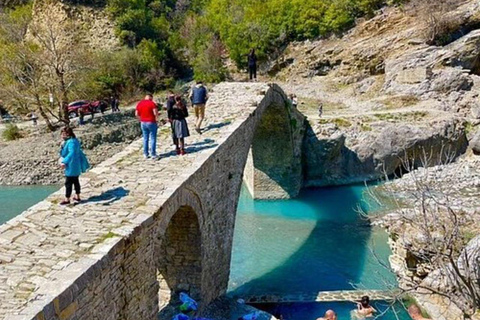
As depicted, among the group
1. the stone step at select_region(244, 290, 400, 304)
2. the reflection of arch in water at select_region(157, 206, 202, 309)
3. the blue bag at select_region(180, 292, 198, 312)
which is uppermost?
the reflection of arch in water at select_region(157, 206, 202, 309)

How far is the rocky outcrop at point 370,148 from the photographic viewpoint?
865 inches

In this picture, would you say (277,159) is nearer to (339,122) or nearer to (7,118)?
(339,122)

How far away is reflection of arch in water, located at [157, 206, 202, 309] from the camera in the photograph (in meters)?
10.2

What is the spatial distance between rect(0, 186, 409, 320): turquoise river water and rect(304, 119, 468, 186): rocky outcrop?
764 millimetres

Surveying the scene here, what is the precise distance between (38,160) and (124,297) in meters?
19.8

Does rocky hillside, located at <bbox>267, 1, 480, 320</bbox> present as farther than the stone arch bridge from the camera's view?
Yes

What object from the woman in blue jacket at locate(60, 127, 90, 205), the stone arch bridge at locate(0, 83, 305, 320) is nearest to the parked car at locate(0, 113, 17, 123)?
the stone arch bridge at locate(0, 83, 305, 320)

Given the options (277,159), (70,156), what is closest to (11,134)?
(277,159)

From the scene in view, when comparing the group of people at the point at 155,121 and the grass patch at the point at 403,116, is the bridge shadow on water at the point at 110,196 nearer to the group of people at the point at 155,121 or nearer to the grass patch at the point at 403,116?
the group of people at the point at 155,121

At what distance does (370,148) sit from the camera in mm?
22188

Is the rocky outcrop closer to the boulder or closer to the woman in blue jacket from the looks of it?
the boulder

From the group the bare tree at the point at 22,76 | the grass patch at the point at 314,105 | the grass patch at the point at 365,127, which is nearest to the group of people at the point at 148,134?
the grass patch at the point at 365,127

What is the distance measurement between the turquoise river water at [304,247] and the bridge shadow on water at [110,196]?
Answer: 18.0 ft

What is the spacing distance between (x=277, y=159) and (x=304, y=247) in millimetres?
6024
